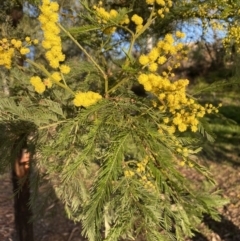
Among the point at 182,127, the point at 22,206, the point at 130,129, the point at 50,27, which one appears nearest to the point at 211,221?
the point at 22,206

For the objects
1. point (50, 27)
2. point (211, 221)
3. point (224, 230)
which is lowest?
point (224, 230)

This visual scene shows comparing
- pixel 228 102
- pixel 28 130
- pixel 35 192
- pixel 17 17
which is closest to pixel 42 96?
pixel 28 130

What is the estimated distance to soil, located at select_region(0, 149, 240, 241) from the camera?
594 cm

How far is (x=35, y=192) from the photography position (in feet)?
8.92

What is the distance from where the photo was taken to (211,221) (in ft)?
20.6

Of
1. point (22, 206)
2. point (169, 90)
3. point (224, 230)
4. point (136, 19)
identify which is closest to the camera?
point (169, 90)

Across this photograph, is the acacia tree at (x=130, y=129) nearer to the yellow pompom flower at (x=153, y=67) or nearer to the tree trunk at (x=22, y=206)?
the yellow pompom flower at (x=153, y=67)

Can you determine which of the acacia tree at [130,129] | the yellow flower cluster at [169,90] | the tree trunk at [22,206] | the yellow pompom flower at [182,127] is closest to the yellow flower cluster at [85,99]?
the acacia tree at [130,129]

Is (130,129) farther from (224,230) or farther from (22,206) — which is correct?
(224,230)

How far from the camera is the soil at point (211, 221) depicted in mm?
5941

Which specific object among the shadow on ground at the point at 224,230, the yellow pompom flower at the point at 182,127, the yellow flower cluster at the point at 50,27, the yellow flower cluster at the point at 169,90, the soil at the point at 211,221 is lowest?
the shadow on ground at the point at 224,230

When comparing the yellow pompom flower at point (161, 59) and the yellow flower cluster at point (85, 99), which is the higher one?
the yellow pompom flower at point (161, 59)

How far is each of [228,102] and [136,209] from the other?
10.2 metres

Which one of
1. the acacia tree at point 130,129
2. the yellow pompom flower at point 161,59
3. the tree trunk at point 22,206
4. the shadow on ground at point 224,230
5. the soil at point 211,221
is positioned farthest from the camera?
the soil at point 211,221
